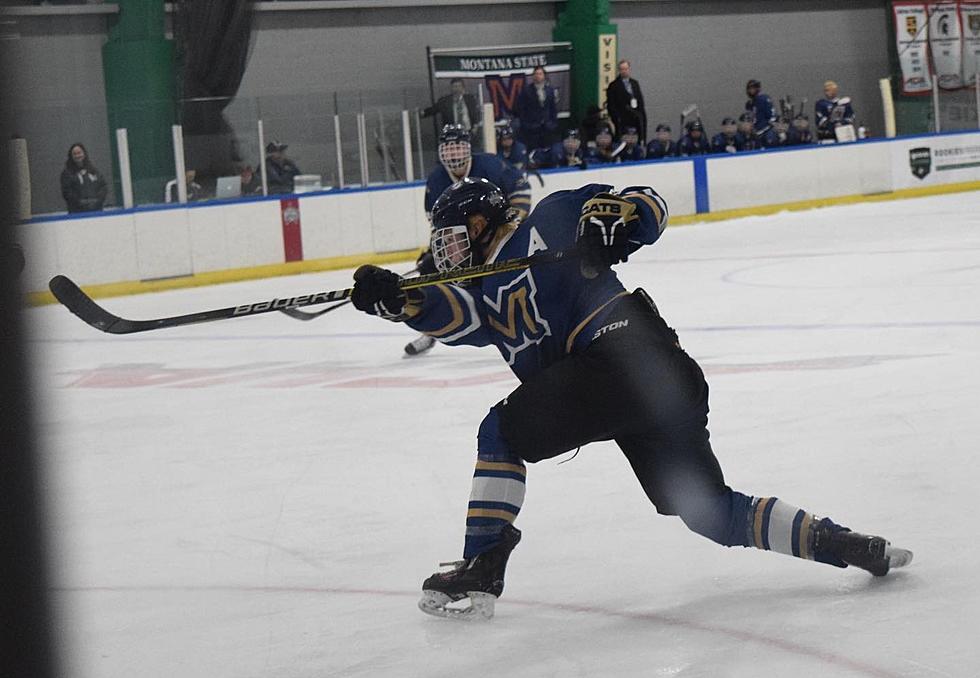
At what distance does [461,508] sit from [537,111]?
35.7 ft

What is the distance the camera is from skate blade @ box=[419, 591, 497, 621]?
2615 millimetres

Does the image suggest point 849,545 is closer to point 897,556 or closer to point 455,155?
point 897,556

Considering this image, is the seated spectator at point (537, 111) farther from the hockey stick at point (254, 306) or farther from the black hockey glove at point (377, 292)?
the black hockey glove at point (377, 292)

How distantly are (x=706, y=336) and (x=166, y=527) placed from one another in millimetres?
3373

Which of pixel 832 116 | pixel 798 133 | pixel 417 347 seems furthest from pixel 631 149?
pixel 417 347

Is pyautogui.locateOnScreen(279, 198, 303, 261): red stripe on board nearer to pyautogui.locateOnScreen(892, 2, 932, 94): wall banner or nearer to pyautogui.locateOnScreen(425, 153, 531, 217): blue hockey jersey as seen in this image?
pyautogui.locateOnScreen(425, 153, 531, 217): blue hockey jersey

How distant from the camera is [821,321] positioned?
6512 mm

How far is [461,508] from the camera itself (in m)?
3.57

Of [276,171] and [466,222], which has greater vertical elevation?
[276,171]

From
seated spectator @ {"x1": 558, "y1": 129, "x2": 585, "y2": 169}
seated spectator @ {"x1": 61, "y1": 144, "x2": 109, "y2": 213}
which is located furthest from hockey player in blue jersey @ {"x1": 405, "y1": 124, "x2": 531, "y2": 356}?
seated spectator @ {"x1": 558, "y1": 129, "x2": 585, "y2": 169}

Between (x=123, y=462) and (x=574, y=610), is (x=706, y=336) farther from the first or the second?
(x=574, y=610)

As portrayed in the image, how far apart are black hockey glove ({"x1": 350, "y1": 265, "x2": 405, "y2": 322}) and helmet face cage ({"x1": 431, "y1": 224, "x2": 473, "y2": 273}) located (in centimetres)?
16

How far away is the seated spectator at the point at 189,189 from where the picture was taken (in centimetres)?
1023

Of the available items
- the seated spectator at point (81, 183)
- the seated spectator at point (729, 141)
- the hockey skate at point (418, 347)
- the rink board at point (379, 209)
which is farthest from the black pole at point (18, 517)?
the seated spectator at point (729, 141)
